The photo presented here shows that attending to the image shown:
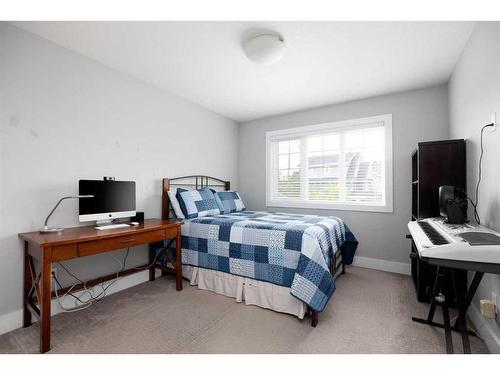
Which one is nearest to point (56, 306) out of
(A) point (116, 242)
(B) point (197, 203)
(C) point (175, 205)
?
(A) point (116, 242)

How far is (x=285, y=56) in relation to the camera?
2.30m

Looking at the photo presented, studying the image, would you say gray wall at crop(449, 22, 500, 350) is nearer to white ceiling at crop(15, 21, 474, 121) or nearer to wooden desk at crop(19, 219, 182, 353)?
white ceiling at crop(15, 21, 474, 121)

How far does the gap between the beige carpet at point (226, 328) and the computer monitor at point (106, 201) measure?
2.81ft

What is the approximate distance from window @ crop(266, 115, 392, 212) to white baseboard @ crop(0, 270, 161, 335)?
233 cm

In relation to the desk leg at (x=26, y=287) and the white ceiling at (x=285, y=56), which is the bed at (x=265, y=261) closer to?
the desk leg at (x=26, y=287)

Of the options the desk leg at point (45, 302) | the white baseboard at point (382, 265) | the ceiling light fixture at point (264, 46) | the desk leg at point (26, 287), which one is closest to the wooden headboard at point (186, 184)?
the desk leg at point (26, 287)

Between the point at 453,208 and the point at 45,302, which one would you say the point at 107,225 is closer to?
the point at 45,302

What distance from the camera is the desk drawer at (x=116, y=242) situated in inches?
69.3

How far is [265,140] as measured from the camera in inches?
167

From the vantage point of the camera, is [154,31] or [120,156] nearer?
[154,31]

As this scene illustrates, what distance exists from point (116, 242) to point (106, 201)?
537 mm
